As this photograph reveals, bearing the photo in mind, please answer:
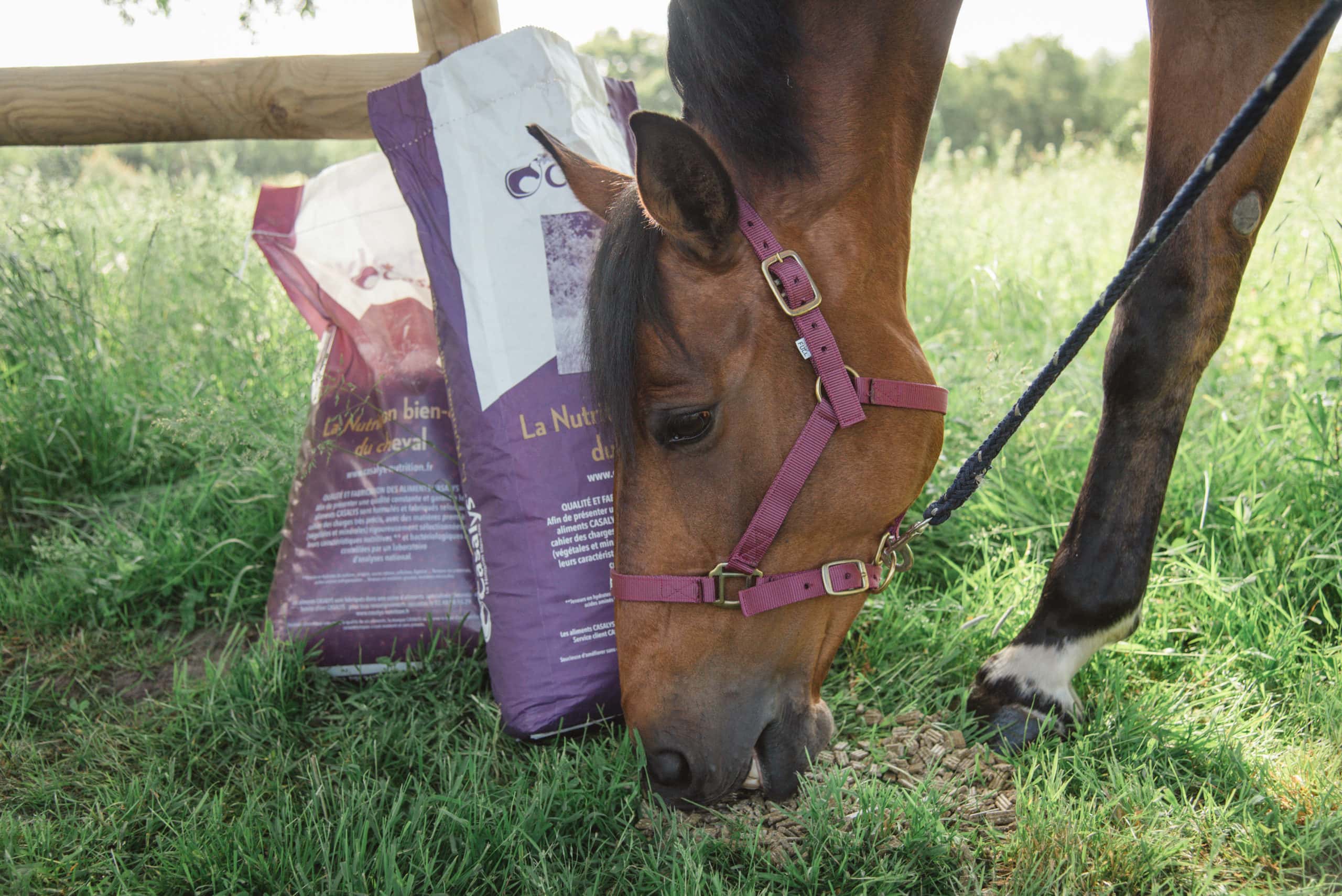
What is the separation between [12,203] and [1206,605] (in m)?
5.17

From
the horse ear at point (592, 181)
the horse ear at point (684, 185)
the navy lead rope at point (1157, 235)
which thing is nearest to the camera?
the navy lead rope at point (1157, 235)

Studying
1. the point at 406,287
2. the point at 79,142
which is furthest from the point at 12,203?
the point at 406,287

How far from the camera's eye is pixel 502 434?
1840 mm

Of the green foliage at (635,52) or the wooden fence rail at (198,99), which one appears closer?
the wooden fence rail at (198,99)

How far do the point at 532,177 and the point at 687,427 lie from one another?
78cm

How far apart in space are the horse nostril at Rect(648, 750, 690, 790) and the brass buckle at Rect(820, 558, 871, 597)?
403 millimetres

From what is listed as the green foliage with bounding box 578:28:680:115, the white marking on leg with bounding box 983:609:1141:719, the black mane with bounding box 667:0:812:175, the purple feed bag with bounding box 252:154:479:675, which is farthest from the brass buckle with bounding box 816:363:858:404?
the green foliage with bounding box 578:28:680:115

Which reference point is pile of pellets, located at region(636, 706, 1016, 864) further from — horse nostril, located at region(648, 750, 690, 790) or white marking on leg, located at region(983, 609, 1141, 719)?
white marking on leg, located at region(983, 609, 1141, 719)

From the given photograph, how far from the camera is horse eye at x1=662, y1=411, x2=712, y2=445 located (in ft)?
4.83

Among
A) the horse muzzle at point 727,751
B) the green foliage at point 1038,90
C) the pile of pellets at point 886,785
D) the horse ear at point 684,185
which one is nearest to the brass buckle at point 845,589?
the horse muzzle at point 727,751

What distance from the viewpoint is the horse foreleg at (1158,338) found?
67.5 inches

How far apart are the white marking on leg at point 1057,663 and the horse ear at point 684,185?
1.12m

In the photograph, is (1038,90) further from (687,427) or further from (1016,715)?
(687,427)

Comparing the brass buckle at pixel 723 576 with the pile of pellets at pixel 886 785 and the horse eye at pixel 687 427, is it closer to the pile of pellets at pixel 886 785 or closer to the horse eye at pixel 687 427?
the horse eye at pixel 687 427
